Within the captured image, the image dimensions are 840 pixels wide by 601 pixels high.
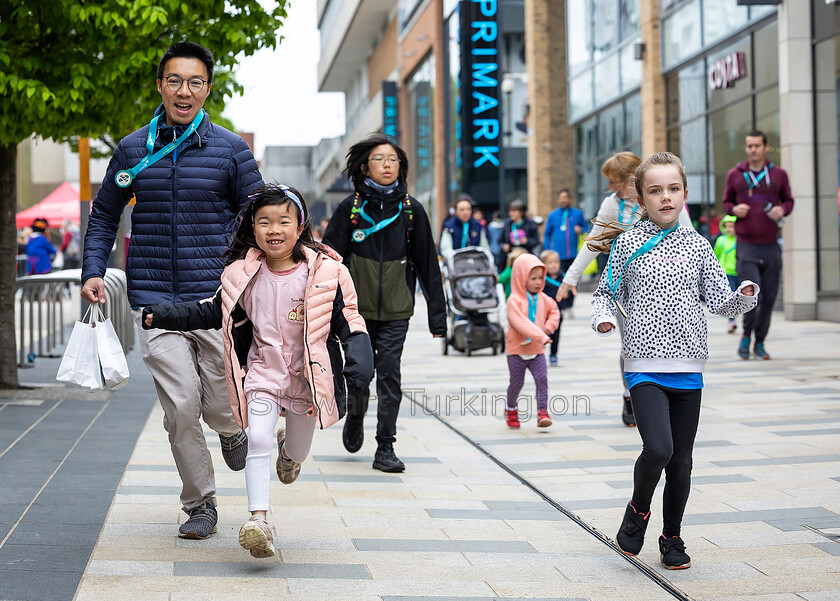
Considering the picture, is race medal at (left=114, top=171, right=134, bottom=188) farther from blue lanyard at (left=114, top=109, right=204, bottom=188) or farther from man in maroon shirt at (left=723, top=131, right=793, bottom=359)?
man in maroon shirt at (left=723, top=131, right=793, bottom=359)

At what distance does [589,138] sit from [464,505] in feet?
80.5

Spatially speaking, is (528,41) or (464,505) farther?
(528,41)

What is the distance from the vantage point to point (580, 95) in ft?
97.2

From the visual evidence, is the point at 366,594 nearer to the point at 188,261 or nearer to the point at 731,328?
the point at 188,261

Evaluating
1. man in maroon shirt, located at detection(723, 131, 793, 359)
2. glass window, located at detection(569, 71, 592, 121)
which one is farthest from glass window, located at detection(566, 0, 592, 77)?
man in maroon shirt, located at detection(723, 131, 793, 359)

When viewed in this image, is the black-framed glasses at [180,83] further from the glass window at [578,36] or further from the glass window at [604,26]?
the glass window at [578,36]

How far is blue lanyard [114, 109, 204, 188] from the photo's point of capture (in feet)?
16.6

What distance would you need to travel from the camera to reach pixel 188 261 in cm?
502

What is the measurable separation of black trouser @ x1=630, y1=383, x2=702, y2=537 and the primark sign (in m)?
27.2

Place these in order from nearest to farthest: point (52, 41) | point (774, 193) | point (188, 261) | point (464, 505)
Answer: point (188, 261) → point (464, 505) → point (52, 41) → point (774, 193)

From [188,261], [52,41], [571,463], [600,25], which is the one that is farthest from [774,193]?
[600,25]

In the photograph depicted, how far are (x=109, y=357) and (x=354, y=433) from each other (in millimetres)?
2427

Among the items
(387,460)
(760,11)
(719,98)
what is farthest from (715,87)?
(387,460)

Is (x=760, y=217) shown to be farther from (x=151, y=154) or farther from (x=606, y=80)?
(x=606, y=80)
